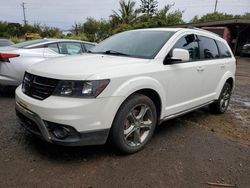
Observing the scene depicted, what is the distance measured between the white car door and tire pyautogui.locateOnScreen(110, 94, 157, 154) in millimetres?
409

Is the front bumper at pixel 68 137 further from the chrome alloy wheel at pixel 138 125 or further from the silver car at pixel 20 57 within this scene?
the silver car at pixel 20 57

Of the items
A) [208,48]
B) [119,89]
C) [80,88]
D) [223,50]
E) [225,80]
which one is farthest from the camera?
[223,50]

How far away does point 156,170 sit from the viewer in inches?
130

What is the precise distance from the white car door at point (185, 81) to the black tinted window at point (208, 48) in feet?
0.78

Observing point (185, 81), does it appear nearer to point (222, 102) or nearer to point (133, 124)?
point (133, 124)

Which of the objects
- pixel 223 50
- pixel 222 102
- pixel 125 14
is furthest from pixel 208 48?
pixel 125 14

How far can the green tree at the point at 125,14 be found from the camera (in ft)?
124

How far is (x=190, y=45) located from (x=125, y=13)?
35.1 metres

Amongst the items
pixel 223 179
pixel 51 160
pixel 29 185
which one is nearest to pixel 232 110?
pixel 223 179

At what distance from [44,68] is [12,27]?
184 feet

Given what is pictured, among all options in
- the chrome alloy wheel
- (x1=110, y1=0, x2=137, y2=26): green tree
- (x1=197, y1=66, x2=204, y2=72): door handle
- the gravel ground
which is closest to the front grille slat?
the gravel ground

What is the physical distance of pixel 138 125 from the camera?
3.73m

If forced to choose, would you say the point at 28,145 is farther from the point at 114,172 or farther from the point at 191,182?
the point at 191,182

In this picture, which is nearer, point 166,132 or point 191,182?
point 191,182
